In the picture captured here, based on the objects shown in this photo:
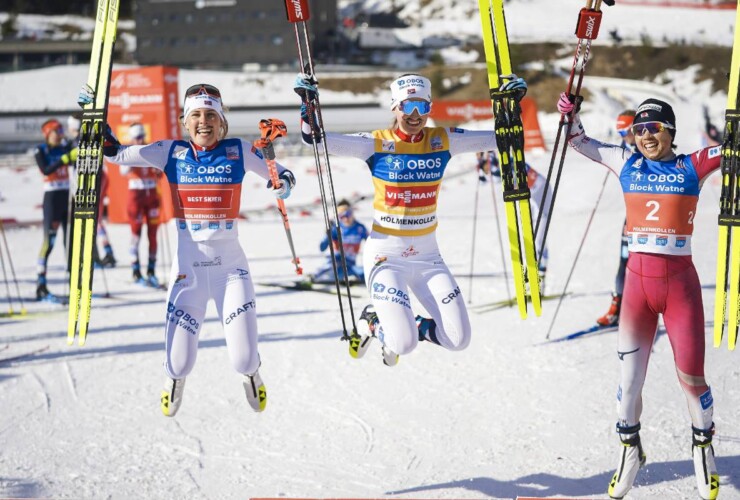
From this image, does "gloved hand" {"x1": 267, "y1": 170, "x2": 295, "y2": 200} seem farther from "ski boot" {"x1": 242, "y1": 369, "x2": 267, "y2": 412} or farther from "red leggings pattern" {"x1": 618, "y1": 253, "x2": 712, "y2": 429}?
"red leggings pattern" {"x1": 618, "y1": 253, "x2": 712, "y2": 429}

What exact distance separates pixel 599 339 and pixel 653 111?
6.08 m

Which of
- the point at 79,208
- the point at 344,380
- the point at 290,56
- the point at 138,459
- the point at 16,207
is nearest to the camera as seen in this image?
the point at 79,208

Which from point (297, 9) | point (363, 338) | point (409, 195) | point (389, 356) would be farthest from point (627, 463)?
point (297, 9)

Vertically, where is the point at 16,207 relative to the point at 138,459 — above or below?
above

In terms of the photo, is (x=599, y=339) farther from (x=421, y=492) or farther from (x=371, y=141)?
(x=371, y=141)

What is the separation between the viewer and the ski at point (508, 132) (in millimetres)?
7125

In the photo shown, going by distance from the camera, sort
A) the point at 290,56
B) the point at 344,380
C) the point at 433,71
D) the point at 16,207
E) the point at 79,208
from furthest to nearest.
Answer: the point at 433,71, the point at 290,56, the point at 16,207, the point at 344,380, the point at 79,208

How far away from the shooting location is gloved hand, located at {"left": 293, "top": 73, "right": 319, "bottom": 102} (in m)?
6.88

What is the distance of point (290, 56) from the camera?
5166 centimetres

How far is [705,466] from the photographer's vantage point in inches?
268

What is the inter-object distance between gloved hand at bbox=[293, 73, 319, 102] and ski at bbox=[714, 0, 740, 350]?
332 centimetres

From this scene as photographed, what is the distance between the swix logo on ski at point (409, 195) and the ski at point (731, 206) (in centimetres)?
240

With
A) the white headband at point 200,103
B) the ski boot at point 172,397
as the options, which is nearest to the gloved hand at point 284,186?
the white headband at point 200,103

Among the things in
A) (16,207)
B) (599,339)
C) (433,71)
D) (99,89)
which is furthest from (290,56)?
(99,89)
